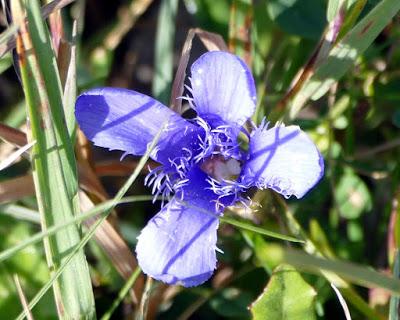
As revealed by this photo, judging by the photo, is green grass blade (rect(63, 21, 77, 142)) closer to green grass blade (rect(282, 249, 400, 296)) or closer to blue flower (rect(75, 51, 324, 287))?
blue flower (rect(75, 51, 324, 287))

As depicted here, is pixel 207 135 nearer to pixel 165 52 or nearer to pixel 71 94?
pixel 71 94

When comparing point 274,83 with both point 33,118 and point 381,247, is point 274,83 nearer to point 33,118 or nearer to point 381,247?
point 381,247

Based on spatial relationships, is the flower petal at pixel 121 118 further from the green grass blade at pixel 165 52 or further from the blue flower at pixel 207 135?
the green grass blade at pixel 165 52

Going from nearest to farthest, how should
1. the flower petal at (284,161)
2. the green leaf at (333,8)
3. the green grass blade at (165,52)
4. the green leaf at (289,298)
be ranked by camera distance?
the flower petal at (284,161) → the green leaf at (289,298) → the green leaf at (333,8) → the green grass blade at (165,52)

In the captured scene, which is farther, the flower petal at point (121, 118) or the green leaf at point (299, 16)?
the green leaf at point (299, 16)

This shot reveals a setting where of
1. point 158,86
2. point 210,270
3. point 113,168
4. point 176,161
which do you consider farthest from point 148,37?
point 210,270

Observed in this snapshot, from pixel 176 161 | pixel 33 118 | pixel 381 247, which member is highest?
pixel 33 118

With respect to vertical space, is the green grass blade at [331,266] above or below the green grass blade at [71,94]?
below

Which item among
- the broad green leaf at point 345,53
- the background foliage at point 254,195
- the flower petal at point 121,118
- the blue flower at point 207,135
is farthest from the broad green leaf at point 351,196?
the flower petal at point 121,118
